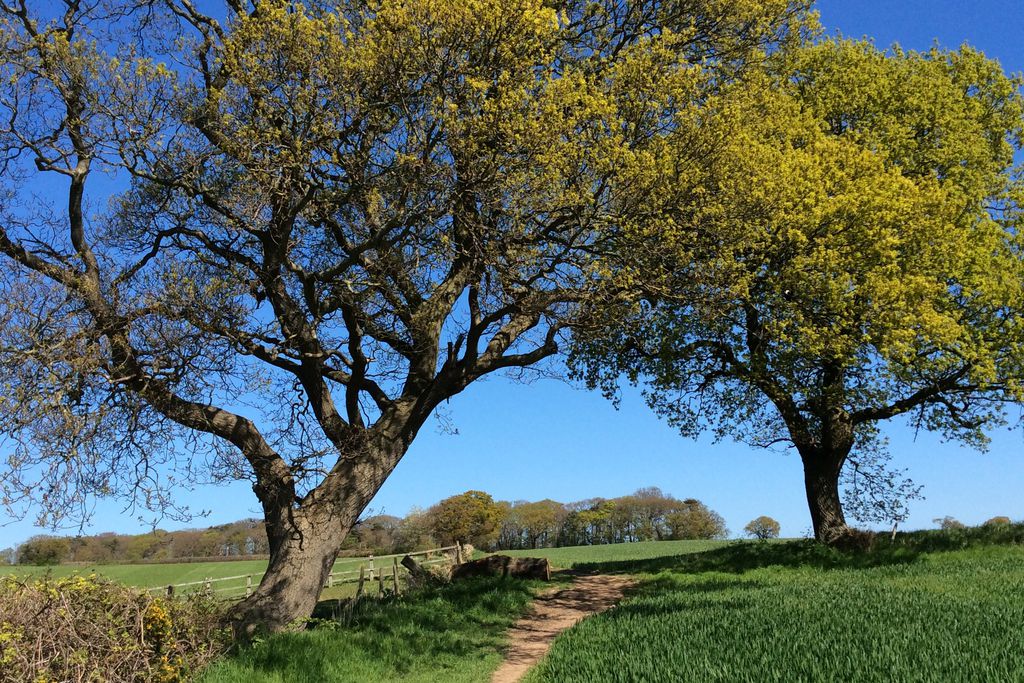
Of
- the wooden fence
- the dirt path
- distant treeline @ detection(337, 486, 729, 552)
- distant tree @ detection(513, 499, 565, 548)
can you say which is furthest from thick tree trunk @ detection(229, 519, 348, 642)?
distant tree @ detection(513, 499, 565, 548)

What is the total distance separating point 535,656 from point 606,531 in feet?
184

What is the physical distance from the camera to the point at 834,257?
16.1 m

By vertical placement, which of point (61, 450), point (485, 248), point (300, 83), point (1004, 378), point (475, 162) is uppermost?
point (300, 83)

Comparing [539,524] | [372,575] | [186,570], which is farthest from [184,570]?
[539,524]

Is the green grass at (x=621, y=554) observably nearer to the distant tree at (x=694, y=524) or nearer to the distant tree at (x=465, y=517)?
the distant tree at (x=465, y=517)

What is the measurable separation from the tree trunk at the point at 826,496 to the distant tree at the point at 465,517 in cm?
2827

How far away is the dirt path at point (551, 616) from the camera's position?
11992mm

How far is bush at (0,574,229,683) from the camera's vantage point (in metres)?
8.71

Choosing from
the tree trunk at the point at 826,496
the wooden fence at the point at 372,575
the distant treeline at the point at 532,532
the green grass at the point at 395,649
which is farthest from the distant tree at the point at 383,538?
the green grass at the point at 395,649

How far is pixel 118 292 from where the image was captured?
40.8 feet

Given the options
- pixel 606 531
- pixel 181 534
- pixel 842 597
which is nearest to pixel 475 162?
pixel 842 597

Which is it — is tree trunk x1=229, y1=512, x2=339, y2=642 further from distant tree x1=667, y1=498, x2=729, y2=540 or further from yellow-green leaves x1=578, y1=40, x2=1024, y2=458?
distant tree x1=667, y1=498, x2=729, y2=540

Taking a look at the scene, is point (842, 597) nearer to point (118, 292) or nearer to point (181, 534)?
point (118, 292)

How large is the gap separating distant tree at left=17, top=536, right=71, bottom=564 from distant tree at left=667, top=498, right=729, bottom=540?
49.6 meters
